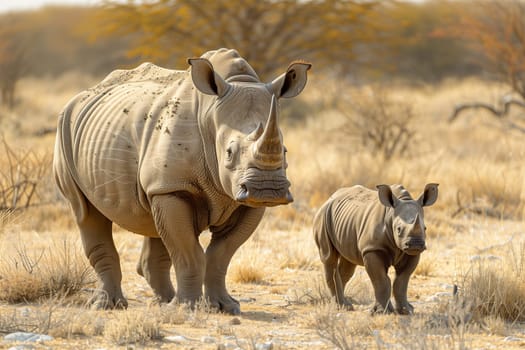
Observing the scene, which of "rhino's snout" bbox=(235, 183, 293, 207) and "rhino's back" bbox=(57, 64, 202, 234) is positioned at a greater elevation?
"rhino's back" bbox=(57, 64, 202, 234)

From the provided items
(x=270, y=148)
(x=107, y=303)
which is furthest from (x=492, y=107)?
(x=270, y=148)

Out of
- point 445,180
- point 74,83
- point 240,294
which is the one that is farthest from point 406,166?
point 74,83

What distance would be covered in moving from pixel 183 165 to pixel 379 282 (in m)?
1.48

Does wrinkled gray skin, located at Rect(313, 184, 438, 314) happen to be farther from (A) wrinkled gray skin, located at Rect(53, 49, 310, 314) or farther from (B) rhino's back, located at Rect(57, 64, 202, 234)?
(B) rhino's back, located at Rect(57, 64, 202, 234)

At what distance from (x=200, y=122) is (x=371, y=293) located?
7.02ft

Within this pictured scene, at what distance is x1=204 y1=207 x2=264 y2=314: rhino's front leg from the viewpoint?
664cm

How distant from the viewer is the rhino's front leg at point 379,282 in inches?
257

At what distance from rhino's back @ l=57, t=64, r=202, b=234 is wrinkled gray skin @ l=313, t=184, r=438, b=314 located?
1.27 meters

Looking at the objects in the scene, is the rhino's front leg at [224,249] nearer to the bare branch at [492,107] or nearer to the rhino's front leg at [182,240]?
the rhino's front leg at [182,240]

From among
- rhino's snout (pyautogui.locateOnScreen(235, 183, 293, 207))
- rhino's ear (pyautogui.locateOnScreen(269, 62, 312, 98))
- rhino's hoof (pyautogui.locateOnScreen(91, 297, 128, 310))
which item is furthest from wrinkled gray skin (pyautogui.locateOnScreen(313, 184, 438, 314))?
rhino's hoof (pyautogui.locateOnScreen(91, 297, 128, 310))

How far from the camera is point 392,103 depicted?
16.4m

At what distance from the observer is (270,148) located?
566 cm

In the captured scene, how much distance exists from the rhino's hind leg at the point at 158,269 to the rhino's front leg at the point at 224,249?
2.24ft

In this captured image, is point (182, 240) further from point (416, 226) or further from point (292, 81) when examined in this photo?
point (416, 226)
